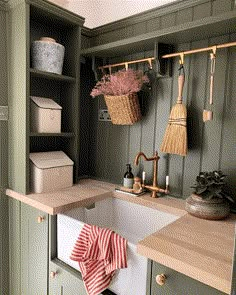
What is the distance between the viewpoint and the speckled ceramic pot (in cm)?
146

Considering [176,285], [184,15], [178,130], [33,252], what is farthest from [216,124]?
[33,252]

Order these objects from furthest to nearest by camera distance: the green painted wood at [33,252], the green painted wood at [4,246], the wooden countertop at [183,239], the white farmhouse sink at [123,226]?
the green painted wood at [4,246] → the green painted wood at [33,252] → the white farmhouse sink at [123,226] → the wooden countertop at [183,239]

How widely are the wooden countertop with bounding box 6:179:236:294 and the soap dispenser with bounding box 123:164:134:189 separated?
13 cm

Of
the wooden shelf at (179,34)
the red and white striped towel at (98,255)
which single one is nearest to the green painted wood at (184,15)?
the wooden shelf at (179,34)

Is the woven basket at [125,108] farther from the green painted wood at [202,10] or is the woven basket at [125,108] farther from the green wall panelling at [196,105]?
the green painted wood at [202,10]

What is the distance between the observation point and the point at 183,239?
3.03 ft

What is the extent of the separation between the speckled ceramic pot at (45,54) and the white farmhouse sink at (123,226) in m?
0.90

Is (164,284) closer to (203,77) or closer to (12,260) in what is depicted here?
(203,77)

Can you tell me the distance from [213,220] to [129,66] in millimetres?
1116

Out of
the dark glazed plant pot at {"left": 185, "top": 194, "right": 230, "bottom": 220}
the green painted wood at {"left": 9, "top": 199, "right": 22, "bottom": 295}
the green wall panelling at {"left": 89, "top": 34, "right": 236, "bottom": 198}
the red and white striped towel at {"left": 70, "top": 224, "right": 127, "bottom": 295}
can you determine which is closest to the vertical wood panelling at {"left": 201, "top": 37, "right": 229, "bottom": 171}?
the green wall panelling at {"left": 89, "top": 34, "right": 236, "bottom": 198}

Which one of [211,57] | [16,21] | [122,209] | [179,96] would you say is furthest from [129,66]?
[122,209]

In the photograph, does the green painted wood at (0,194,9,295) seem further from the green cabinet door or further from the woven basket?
the woven basket

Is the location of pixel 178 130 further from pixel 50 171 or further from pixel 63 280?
pixel 63 280

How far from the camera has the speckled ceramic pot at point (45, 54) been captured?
1458 millimetres
